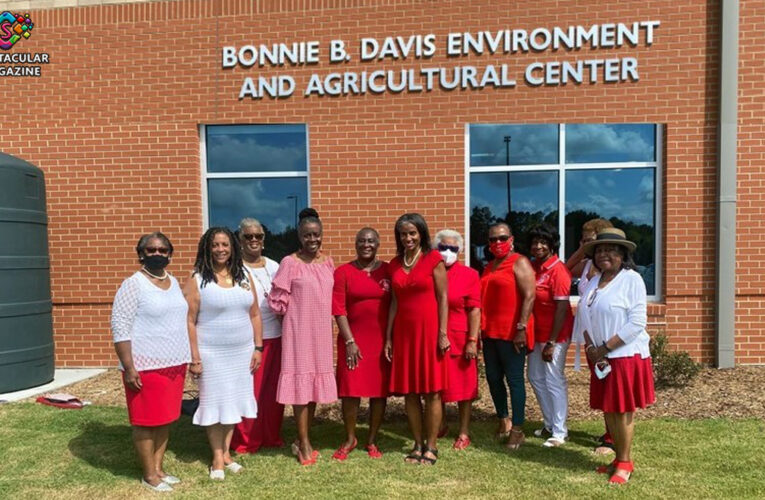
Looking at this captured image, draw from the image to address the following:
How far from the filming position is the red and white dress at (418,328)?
12.1ft

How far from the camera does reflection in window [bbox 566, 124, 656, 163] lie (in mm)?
6379

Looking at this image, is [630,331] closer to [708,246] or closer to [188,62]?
[708,246]

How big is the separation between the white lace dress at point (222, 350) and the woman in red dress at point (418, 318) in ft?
3.44

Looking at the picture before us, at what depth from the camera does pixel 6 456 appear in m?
4.06

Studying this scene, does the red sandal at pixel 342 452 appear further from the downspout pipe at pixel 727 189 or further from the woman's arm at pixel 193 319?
the downspout pipe at pixel 727 189

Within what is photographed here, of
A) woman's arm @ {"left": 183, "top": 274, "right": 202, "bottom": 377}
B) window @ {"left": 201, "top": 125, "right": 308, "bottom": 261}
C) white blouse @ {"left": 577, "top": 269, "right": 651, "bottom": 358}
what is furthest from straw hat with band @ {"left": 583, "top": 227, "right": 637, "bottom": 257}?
window @ {"left": 201, "top": 125, "right": 308, "bottom": 261}

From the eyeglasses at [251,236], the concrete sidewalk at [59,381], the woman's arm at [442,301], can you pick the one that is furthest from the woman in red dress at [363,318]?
the concrete sidewalk at [59,381]

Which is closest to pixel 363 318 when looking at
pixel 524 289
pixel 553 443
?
pixel 524 289

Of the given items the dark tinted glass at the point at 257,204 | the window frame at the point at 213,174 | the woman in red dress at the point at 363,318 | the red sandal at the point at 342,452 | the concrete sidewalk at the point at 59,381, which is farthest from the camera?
the dark tinted glass at the point at 257,204

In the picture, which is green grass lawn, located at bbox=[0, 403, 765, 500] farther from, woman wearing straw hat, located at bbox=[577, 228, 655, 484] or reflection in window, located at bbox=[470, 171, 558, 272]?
reflection in window, located at bbox=[470, 171, 558, 272]

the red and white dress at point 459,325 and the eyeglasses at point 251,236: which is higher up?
the eyeglasses at point 251,236

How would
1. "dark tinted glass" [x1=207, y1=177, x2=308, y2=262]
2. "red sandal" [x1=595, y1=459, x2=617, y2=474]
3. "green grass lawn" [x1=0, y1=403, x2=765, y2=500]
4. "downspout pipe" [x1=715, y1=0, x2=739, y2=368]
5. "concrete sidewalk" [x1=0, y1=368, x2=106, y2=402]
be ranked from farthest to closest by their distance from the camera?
1. "dark tinted glass" [x1=207, y1=177, x2=308, y2=262]
2. "downspout pipe" [x1=715, y1=0, x2=739, y2=368]
3. "concrete sidewalk" [x1=0, y1=368, x2=106, y2=402]
4. "red sandal" [x1=595, y1=459, x2=617, y2=474]
5. "green grass lawn" [x1=0, y1=403, x2=765, y2=500]

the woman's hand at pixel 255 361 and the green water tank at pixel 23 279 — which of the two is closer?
the woman's hand at pixel 255 361

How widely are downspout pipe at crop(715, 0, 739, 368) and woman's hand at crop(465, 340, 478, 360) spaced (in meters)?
3.85
